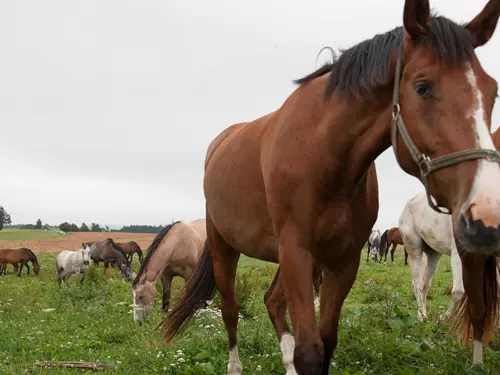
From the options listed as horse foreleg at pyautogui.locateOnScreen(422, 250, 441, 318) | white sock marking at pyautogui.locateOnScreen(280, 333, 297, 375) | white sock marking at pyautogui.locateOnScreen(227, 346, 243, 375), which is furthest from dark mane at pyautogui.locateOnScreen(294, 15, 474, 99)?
horse foreleg at pyautogui.locateOnScreen(422, 250, 441, 318)

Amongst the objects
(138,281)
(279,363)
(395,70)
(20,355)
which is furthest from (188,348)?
(138,281)

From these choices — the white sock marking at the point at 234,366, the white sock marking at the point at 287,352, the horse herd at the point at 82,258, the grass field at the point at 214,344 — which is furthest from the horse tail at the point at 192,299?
the horse herd at the point at 82,258

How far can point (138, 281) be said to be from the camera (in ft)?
31.2

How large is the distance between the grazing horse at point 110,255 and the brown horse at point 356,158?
14.8 meters

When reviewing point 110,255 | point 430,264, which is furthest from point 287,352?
point 110,255

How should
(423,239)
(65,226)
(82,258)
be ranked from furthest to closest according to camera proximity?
(65,226) → (82,258) → (423,239)

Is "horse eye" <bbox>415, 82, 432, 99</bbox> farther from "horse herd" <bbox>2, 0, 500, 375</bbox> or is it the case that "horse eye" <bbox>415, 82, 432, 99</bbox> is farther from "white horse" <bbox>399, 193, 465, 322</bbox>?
"white horse" <bbox>399, 193, 465, 322</bbox>

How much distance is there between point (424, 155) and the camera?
79.8 inches

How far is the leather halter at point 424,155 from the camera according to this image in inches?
72.1

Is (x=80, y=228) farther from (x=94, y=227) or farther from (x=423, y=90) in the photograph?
(x=423, y=90)

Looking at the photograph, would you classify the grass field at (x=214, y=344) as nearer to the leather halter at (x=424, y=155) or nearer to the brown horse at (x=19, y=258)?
the leather halter at (x=424, y=155)

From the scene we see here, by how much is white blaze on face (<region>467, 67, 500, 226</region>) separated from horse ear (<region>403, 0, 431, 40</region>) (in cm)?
33

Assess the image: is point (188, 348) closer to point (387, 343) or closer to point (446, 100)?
point (387, 343)

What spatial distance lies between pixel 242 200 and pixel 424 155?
1704mm
